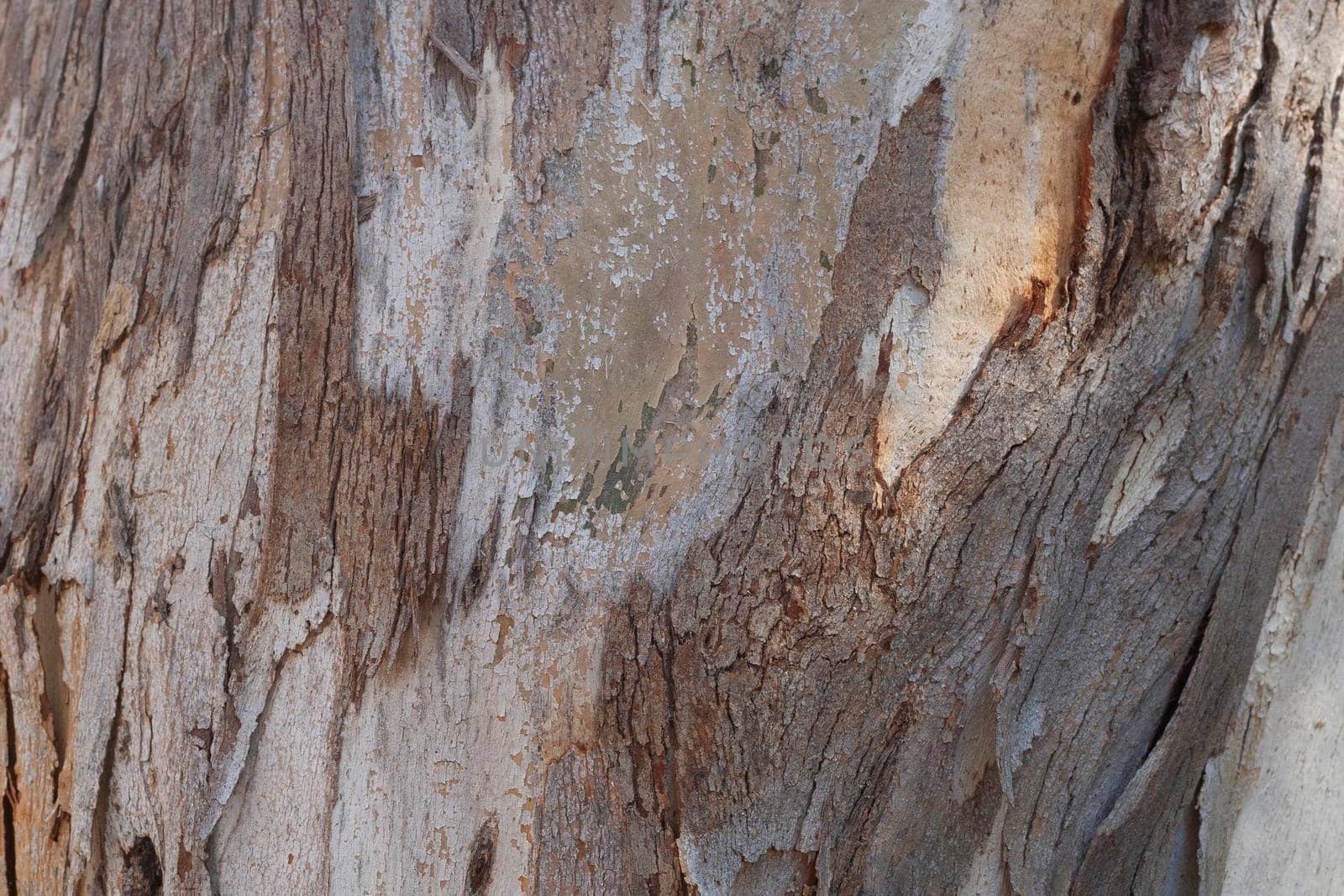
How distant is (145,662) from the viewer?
924 millimetres

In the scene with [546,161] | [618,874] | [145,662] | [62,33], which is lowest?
[618,874]

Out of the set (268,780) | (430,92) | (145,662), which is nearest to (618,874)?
(268,780)

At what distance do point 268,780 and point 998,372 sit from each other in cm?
82

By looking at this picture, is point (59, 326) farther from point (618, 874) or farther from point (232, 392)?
point (618, 874)

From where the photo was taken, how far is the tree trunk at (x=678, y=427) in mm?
872

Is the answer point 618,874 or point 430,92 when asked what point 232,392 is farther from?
point 618,874

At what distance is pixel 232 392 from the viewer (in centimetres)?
91

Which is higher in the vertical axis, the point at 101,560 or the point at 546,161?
the point at 546,161

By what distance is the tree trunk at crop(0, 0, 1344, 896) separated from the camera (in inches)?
34.3

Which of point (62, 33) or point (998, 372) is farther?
point (62, 33)

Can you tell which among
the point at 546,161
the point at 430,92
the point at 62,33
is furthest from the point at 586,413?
the point at 62,33

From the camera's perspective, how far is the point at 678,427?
2.88 feet

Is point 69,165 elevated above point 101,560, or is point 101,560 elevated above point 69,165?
point 69,165

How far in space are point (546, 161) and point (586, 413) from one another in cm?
25
